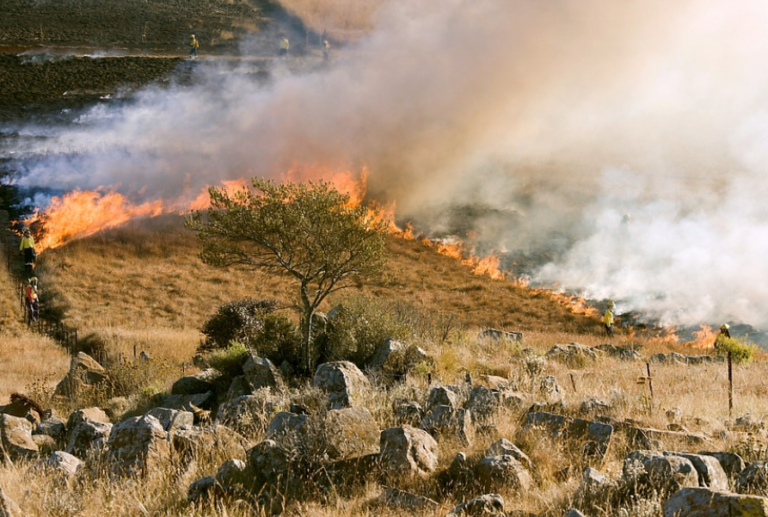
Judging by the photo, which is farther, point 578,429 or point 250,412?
point 250,412

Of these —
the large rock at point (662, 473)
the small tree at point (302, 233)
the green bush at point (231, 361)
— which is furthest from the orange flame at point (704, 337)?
the large rock at point (662, 473)

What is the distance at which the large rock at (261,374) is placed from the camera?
15367 millimetres

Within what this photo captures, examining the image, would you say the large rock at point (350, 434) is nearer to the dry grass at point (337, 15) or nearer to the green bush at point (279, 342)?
the green bush at point (279, 342)


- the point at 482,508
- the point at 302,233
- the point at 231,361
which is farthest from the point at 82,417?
the point at 482,508

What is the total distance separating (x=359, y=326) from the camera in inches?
703

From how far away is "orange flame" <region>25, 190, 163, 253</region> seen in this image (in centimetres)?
4238

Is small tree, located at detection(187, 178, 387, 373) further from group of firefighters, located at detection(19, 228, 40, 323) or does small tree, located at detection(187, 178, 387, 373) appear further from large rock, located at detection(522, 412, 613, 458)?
group of firefighters, located at detection(19, 228, 40, 323)

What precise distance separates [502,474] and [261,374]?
29.6 feet

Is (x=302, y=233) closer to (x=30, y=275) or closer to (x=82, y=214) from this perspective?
(x=30, y=275)

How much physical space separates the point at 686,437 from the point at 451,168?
49169mm

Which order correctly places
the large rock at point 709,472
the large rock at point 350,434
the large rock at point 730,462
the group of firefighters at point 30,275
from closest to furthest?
the large rock at point 709,472, the large rock at point 730,462, the large rock at point 350,434, the group of firefighters at point 30,275

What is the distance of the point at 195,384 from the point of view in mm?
17156

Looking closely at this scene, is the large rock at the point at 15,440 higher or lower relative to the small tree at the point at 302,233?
lower

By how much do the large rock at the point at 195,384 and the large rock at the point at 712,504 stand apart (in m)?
13.2
